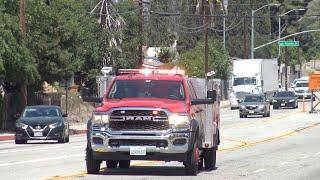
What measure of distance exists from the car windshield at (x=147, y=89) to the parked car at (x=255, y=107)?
4231cm

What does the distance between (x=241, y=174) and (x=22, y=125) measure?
15.5 meters

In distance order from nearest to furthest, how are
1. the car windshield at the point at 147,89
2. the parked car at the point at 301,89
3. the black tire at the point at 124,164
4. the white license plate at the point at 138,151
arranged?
1. the white license plate at the point at 138,151
2. the car windshield at the point at 147,89
3. the black tire at the point at 124,164
4. the parked car at the point at 301,89

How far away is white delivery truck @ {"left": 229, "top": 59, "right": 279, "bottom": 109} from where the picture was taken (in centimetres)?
7350

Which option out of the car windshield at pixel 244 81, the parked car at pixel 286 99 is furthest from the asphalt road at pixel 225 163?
the car windshield at pixel 244 81

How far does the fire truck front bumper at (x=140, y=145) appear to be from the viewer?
17391 mm

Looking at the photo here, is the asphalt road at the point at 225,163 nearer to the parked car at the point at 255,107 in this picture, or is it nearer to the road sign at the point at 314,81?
the parked car at the point at 255,107

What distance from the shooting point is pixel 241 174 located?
19516 millimetres

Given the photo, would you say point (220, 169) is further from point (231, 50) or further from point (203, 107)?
point (231, 50)

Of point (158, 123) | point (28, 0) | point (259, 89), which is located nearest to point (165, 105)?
point (158, 123)

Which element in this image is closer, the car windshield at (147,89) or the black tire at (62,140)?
the car windshield at (147,89)

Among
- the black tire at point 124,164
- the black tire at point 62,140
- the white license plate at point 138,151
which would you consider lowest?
the black tire at point 62,140

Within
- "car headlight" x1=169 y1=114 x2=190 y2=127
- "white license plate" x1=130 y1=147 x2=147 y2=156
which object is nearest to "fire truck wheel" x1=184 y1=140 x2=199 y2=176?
"car headlight" x1=169 y1=114 x2=190 y2=127

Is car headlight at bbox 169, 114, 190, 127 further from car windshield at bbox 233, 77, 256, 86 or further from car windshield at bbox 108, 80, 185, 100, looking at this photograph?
car windshield at bbox 233, 77, 256, 86

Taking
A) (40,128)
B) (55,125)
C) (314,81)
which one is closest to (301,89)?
(314,81)
